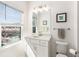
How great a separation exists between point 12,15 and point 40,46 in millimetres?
1191

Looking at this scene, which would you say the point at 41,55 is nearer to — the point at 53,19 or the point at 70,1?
the point at 53,19

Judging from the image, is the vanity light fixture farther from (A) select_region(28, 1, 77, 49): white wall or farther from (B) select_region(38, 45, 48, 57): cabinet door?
(B) select_region(38, 45, 48, 57): cabinet door

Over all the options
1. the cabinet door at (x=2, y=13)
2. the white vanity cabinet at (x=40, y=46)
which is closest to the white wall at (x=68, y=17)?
the white vanity cabinet at (x=40, y=46)

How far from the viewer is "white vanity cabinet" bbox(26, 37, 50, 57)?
2.55m

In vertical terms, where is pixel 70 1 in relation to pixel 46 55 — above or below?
above

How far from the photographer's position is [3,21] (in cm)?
193

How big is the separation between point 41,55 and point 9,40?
1.06 m

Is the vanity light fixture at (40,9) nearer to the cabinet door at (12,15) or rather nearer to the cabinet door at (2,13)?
the cabinet door at (12,15)

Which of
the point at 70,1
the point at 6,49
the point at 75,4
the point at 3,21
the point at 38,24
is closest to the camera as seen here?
the point at 6,49

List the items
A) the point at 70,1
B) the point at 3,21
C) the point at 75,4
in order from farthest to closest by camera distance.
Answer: the point at 70,1
the point at 75,4
the point at 3,21

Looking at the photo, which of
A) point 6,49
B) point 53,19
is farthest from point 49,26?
point 6,49

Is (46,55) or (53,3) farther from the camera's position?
(53,3)

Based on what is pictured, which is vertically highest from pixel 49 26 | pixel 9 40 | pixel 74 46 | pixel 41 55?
pixel 49 26

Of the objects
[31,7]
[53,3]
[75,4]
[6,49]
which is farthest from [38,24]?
[6,49]
